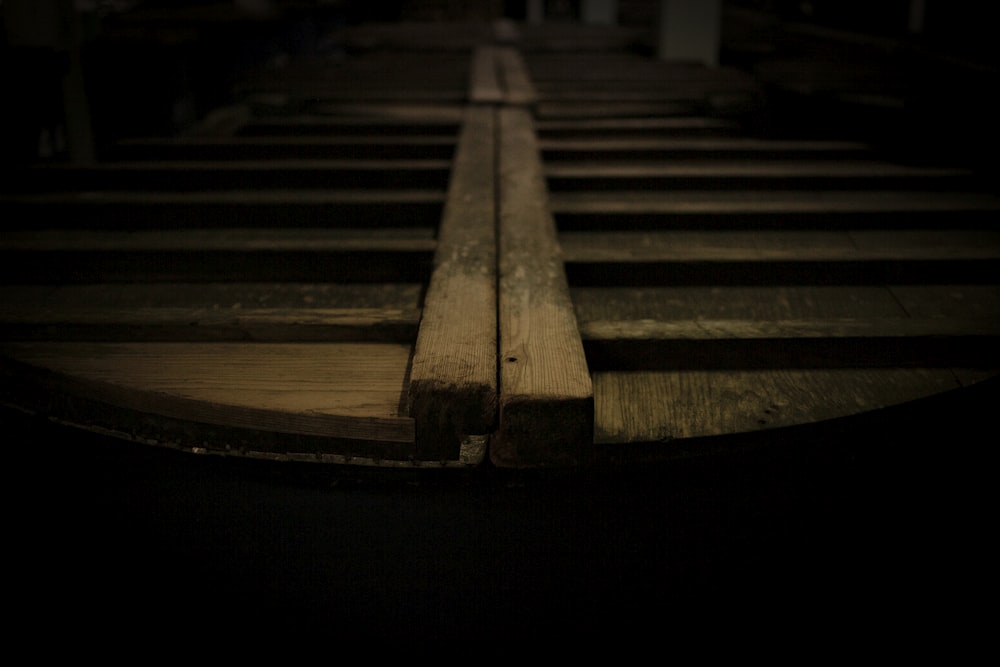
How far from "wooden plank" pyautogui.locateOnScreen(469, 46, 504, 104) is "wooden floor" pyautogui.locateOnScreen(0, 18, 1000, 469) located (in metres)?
0.51

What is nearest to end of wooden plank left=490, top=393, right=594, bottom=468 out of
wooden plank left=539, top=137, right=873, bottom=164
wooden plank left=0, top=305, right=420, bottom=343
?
wooden plank left=0, top=305, right=420, bottom=343

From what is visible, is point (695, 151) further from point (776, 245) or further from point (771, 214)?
Answer: point (776, 245)

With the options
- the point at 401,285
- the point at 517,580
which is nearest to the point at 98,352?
the point at 401,285

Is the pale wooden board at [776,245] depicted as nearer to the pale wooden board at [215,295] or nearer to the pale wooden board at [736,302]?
the pale wooden board at [736,302]

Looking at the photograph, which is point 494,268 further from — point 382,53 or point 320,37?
point 320,37

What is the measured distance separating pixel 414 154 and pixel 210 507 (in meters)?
1.99

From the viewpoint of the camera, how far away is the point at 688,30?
6309mm

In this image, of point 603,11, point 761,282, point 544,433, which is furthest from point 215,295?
point 603,11

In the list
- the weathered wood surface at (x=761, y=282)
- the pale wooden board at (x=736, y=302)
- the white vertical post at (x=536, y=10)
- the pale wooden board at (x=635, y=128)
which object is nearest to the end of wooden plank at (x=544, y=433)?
the weathered wood surface at (x=761, y=282)

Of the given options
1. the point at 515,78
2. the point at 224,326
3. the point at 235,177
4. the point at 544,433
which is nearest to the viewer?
the point at 544,433

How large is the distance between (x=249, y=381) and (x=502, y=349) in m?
0.55

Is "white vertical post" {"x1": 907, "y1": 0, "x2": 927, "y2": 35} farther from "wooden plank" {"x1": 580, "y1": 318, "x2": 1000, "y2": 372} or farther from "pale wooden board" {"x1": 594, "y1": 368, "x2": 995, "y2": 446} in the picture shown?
"pale wooden board" {"x1": 594, "y1": 368, "x2": 995, "y2": 446}

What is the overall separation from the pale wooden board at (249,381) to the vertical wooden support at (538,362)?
0.21 metres

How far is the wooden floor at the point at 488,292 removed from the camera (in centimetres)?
139
